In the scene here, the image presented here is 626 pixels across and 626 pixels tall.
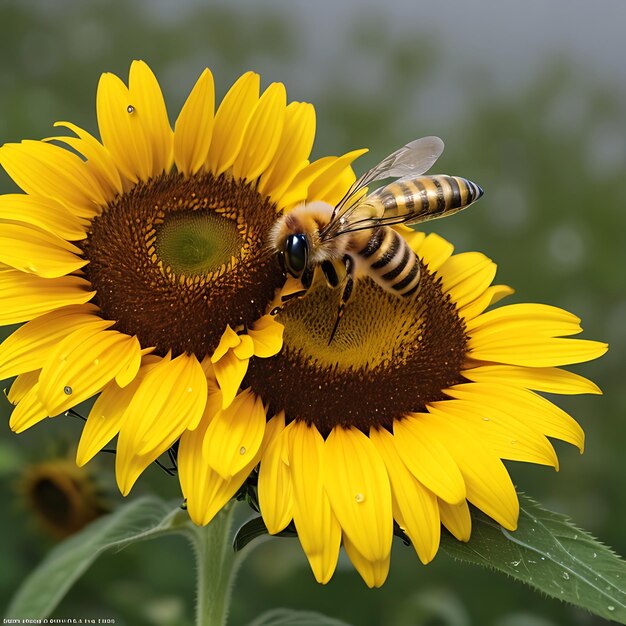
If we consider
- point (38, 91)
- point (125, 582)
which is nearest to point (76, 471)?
point (125, 582)

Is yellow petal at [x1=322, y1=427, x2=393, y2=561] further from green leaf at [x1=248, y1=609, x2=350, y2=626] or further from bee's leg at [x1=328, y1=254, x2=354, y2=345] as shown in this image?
green leaf at [x1=248, y1=609, x2=350, y2=626]

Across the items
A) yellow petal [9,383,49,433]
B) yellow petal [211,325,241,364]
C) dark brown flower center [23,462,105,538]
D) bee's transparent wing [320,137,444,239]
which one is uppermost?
bee's transparent wing [320,137,444,239]

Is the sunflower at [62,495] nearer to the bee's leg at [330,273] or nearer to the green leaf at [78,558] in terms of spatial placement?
the green leaf at [78,558]

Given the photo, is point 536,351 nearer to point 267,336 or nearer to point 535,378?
point 535,378

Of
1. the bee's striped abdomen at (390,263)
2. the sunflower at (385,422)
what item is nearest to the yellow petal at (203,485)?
the sunflower at (385,422)

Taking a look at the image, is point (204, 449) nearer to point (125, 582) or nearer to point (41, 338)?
point (41, 338)

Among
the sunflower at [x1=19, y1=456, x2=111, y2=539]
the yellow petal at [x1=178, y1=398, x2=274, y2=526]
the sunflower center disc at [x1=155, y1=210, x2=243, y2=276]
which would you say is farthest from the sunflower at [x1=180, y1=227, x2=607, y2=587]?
the sunflower at [x1=19, y1=456, x2=111, y2=539]

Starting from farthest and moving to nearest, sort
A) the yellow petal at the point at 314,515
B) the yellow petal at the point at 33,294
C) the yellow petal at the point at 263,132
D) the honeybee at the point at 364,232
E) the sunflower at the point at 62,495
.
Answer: the sunflower at the point at 62,495
the yellow petal at the point at 263,132
the honeybee at the point at 364,232
the yellow petal at the point at 33,294
the yellow petal at the point at 314,515
